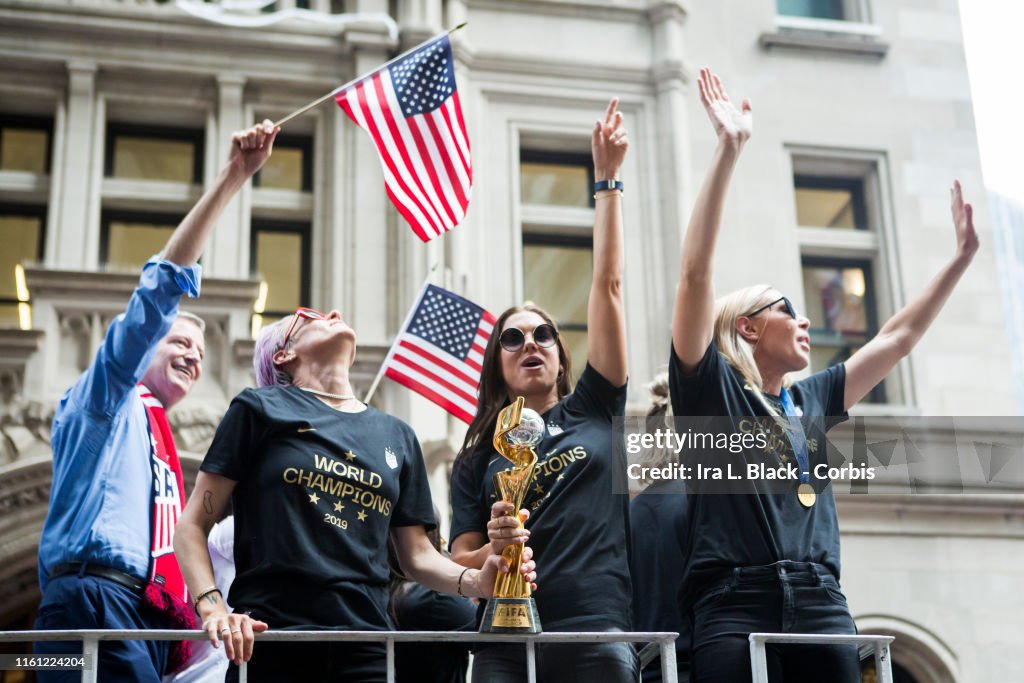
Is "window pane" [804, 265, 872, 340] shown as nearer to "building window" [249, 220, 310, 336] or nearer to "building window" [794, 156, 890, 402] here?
"building window" [794, 156, 890, 402]

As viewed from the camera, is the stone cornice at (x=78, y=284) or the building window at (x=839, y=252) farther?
the building window at (x=839, y=252)

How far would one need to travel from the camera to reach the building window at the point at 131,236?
11.4m

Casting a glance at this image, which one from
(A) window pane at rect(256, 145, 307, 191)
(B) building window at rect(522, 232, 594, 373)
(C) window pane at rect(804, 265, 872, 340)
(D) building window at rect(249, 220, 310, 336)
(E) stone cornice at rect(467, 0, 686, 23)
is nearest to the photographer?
(D) building window at rect(249, 220, 310, 336)

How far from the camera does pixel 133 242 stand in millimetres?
11469

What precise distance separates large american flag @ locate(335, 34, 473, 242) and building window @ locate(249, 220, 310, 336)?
12.2 ft

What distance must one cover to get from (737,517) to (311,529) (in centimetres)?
138

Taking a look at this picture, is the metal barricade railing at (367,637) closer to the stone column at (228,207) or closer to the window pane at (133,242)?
the stone column at (228,207)

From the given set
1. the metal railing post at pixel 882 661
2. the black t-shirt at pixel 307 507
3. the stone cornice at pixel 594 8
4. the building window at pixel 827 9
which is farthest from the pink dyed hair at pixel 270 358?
the building window at pixel 827 9

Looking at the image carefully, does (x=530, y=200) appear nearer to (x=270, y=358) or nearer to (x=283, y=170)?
(x=283, y=170)

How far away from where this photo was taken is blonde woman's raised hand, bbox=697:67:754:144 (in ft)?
15.7

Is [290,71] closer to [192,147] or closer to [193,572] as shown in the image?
[192,147]

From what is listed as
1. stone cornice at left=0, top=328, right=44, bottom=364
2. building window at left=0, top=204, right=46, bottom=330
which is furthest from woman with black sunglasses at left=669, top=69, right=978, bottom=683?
building window at left=0, top=204, right=46, bottom=330

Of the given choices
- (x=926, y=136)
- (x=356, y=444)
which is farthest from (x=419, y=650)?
(x=926, y=136)

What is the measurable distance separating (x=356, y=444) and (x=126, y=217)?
25.5 feet
